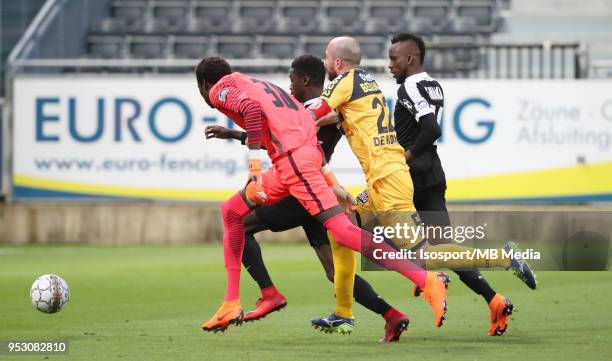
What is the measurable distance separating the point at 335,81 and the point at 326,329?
1.78 meters

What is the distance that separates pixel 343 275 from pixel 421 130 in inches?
47.9

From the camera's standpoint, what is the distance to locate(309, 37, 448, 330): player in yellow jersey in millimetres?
8961

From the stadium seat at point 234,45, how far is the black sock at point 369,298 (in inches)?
660

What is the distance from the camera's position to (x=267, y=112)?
29.2 feet

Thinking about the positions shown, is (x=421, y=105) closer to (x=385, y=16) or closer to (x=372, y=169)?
(x=372, y=169)

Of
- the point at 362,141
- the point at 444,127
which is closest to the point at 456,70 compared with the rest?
the point at 444,127

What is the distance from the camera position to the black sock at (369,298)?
8914mm

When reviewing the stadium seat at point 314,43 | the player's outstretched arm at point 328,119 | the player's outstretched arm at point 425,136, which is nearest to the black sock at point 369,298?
the player's outstretched arm at point 425,136

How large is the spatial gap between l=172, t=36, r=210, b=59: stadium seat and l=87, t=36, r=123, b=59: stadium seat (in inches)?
44.8

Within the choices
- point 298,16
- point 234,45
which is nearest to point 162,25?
point 234,45

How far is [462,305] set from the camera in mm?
11531

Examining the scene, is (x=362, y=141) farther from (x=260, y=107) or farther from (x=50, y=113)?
(x=50, y=113)

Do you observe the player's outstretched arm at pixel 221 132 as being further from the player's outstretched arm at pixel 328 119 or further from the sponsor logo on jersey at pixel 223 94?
the player's outstretched arm at pixel 328 119

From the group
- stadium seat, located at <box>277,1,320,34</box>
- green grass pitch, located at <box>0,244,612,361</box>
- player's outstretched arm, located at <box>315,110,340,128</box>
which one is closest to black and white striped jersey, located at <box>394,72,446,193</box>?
player's outstretched arm, located at <box>315,110,340,128</box>
